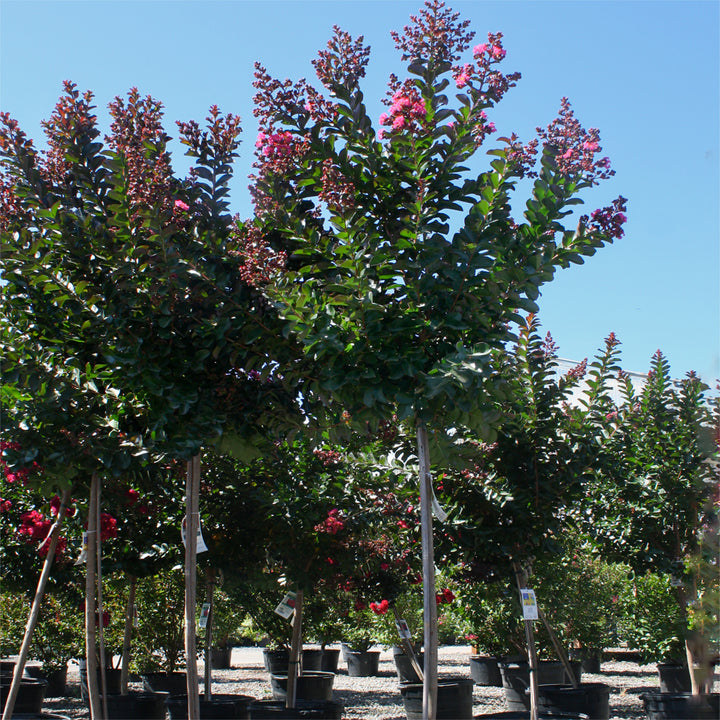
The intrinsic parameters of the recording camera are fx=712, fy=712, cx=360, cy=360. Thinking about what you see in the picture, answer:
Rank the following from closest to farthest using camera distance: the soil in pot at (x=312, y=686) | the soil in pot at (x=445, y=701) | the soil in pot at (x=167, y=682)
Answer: the soil in pot at (x=445, y=701) < the soil in pot at (x=167, y=682) < the soil in pot at (x=312, y=686)

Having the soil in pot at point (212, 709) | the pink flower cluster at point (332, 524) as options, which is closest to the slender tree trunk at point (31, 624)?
the pink flower cluster at point (332, 524)

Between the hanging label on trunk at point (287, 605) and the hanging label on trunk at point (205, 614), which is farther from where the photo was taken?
the hanging label on trunk at point (205, 614)

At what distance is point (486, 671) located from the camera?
1105 cm

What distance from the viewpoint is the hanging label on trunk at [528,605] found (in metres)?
5.05

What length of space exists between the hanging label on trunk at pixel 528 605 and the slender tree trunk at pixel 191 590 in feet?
8.11

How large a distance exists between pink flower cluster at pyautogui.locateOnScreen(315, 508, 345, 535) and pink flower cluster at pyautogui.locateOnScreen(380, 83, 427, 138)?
3.39m

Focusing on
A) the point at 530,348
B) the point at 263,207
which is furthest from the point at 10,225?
the point at 530,348

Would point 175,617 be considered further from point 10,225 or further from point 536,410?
point 10,225

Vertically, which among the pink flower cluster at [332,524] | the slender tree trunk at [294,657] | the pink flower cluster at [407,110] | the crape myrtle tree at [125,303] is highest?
the pink flower cluster at [407,110]

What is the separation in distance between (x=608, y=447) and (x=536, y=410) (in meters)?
0.93

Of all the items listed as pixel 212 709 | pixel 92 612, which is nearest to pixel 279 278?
pixel 92 612

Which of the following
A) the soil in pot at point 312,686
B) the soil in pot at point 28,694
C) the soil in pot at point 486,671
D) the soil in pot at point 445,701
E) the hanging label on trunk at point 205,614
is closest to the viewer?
A: the hanging label on trunk at point 205,614

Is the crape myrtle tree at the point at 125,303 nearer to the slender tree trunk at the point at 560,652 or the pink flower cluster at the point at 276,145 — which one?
the pink flower cluster at the point at 276,145

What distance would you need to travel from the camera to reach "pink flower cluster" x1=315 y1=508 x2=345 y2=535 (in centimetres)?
571
